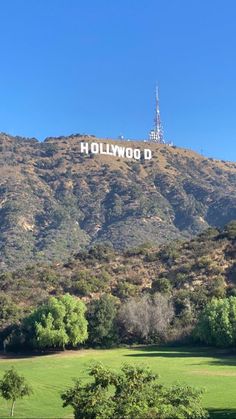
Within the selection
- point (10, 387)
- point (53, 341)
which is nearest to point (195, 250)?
point (53, 341)

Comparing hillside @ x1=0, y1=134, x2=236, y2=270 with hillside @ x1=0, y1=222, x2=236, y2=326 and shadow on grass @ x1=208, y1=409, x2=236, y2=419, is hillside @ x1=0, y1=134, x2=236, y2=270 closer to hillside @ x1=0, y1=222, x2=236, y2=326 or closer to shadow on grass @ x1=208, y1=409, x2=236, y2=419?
hillside @ x1=0, y1=222, x2=236, y2=326

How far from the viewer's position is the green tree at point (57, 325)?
6300 cm

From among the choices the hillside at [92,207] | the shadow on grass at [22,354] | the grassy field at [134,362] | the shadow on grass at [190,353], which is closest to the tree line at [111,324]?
the shadow on grass at [22,354]

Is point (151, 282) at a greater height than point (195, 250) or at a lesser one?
lesser

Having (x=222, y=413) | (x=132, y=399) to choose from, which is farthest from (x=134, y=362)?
(x=132, y=399)

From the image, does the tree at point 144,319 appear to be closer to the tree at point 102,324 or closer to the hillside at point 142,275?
the tree at point 102,324

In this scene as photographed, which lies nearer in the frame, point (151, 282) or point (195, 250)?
point (151, 282)

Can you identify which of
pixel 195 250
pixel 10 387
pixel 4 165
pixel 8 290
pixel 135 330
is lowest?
pixel 10 387

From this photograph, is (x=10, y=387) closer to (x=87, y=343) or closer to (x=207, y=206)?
(x=87, y=343)

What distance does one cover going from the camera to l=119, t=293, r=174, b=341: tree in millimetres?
69562

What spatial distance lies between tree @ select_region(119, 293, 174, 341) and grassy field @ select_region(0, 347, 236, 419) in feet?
16.6

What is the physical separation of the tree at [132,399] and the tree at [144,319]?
158 feet

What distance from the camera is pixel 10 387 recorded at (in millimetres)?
30688

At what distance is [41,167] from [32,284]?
112587 millimetres
